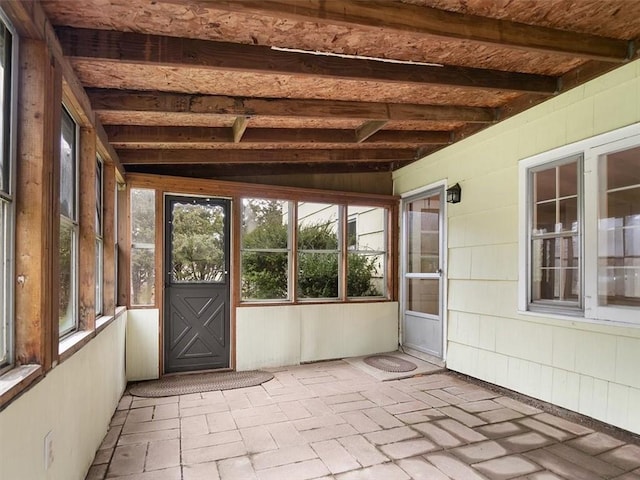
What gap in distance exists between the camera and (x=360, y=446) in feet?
9.29

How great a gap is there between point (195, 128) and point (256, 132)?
0.56 metres

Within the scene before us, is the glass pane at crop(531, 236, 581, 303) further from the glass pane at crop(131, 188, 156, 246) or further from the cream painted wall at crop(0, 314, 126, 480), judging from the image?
the glass pane at crop(131, 188, 156, 246)

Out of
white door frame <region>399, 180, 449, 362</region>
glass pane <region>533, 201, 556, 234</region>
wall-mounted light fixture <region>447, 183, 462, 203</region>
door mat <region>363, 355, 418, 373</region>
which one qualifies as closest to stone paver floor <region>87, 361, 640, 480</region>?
door mat <region>363, 355, 418, 373</region>

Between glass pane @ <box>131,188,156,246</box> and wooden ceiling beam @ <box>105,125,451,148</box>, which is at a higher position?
wooden ceiling beam @ <box>105,125,451,148</box>

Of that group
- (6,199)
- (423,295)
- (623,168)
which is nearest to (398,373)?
(423,295)

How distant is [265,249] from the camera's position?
197 inches

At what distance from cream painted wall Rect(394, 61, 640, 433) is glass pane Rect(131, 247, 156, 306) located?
3.41m

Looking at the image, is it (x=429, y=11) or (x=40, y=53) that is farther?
(x=429, y=11)

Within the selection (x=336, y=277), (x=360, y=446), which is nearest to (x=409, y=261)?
(x=336, y=277)

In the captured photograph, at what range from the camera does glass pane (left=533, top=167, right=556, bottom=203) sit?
11.7ft

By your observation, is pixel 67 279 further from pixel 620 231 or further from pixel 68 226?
pixel 620 231

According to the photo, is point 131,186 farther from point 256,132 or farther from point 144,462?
point 144,462

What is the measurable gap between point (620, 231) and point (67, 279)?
12.7 feet

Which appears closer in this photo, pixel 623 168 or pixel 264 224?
pixel 623 168
